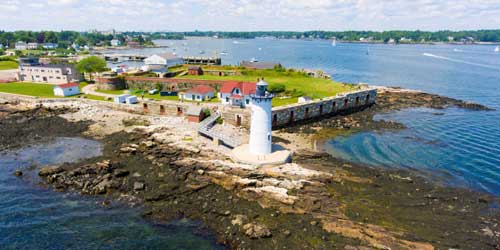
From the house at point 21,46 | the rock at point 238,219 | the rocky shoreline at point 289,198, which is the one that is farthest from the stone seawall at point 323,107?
the house at point 21,46

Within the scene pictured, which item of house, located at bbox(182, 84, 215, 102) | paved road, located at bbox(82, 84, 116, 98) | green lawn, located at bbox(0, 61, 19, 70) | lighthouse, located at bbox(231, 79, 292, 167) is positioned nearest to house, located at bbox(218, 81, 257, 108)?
house, located at bbox(182, 84, 215, 102)

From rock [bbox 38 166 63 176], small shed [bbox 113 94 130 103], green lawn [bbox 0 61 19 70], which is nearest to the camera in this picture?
rock [bbox 38 166 63 176]

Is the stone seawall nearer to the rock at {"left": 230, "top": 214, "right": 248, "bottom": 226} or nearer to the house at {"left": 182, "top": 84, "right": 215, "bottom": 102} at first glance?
the house at {"left": 182, "top": 84, "right": 215, "bottom": 102}

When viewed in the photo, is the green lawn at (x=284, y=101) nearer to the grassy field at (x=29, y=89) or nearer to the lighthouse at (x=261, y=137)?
the lighthouse at (x=261, y=137)

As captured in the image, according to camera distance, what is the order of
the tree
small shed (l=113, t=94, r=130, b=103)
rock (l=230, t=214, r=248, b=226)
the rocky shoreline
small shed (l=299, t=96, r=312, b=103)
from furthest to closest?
the tree < small shed (l=113, t=94, r=130, b=103) < small shed (l=299, t=96, r=312, b=103) < rock (l=230, t=214, r=248, b=226) < the rocky shoreline

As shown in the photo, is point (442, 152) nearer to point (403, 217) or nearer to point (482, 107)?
point (403, 217)

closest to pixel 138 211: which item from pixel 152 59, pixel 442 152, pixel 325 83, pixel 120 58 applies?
pixel 442 152

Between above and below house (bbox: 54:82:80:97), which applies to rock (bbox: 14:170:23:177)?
below
